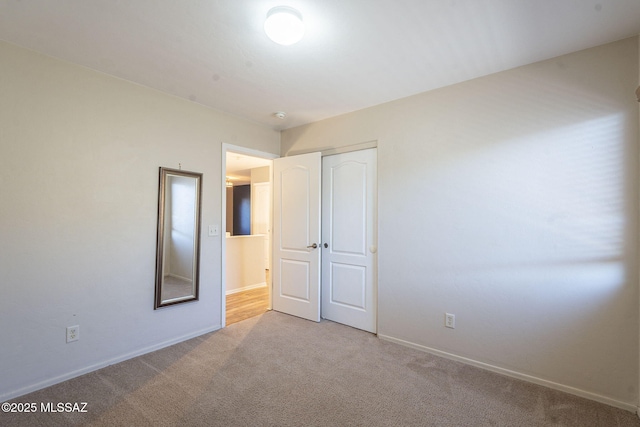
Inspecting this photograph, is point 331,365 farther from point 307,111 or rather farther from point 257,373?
point 307,111

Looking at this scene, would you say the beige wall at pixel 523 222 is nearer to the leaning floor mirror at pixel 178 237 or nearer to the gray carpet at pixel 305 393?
the gray carpet at pixel 305 393

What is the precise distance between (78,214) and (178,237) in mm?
838

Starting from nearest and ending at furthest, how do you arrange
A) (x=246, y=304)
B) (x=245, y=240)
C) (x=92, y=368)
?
(x=92, y=368)
(x=246, y=304)
(x=245, y=240)

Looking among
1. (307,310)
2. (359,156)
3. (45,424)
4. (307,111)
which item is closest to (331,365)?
(307,310)

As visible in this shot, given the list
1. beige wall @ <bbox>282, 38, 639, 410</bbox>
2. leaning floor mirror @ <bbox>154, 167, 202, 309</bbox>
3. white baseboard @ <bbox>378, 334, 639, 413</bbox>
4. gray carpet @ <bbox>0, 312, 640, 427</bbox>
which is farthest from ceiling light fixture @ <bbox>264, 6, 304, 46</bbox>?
white baseboard @ <bbox>378, 334, 639, 413</bbox>

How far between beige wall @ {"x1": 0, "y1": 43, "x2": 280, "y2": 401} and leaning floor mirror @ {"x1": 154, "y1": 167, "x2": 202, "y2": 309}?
0.27 feet

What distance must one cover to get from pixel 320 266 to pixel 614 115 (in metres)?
2.91

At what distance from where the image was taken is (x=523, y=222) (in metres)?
2.38

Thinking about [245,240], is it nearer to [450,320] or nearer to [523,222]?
[450,320]

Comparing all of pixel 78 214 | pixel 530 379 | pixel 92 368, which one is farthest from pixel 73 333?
pixel 530 379

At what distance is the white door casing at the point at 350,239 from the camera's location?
3.32 metres

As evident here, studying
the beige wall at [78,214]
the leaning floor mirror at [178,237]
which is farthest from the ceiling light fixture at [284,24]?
the leaning floor mirror at [178,237]

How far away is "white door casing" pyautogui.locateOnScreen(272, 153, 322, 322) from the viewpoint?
3.65 metres

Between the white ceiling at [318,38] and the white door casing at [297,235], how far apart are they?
3.83 ft
